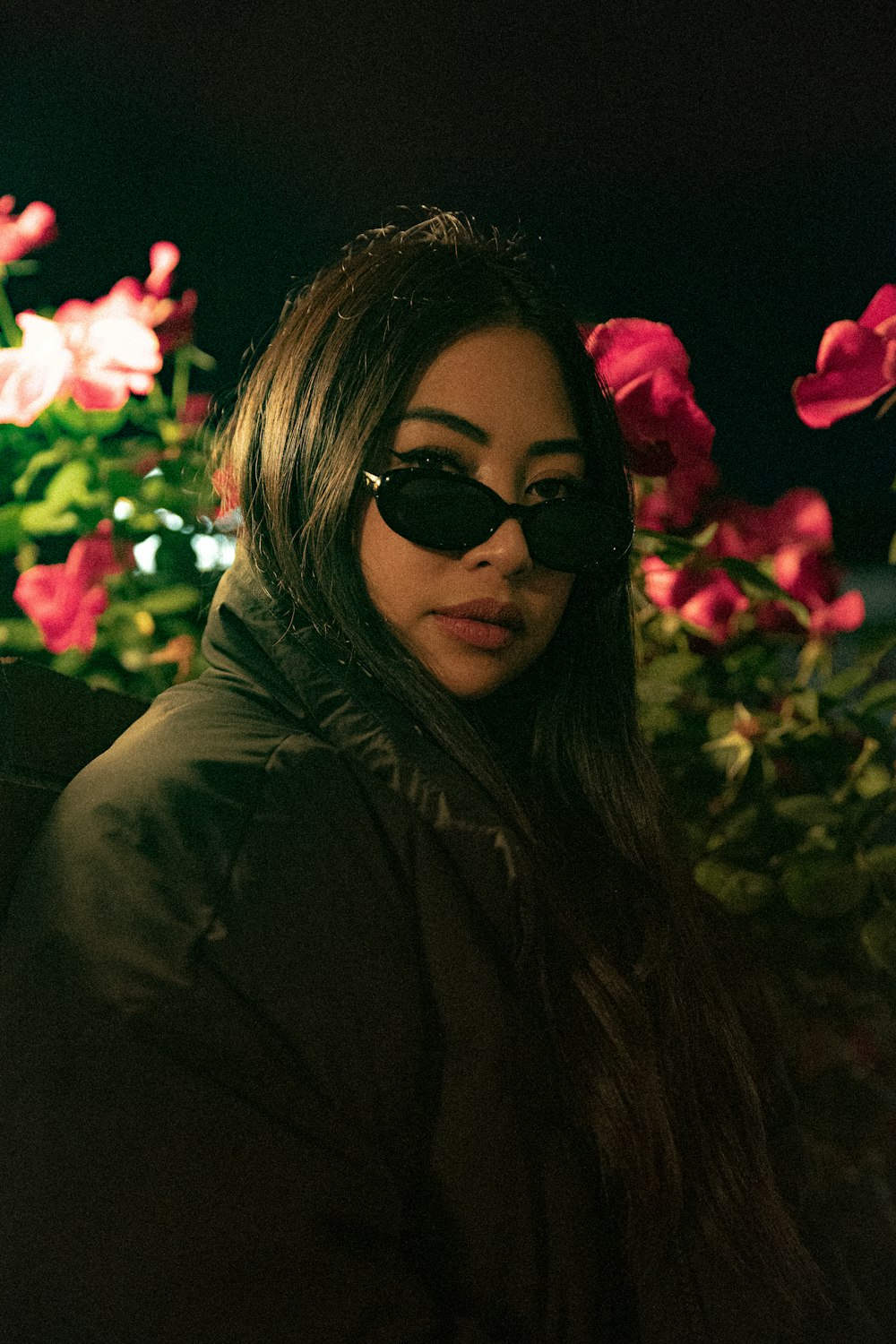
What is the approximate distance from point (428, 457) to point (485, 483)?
57 millimetres

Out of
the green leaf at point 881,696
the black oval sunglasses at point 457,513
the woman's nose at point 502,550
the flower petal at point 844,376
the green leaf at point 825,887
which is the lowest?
the green leaf at point 825,887

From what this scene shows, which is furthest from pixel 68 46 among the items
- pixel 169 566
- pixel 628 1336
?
pixel 628 1336

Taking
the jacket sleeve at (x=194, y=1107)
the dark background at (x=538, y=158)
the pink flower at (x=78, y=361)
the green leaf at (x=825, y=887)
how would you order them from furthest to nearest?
the dark background at (x=538, y=158) → the green leaf at (x=825, y=887) → the pink flower at (x=78, y=361) → the jacket sleeve at (x=194, y=1107)

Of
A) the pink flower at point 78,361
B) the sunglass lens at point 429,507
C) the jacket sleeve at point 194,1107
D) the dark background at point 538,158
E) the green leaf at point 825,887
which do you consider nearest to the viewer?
the jacket sleeve at point 194,1107

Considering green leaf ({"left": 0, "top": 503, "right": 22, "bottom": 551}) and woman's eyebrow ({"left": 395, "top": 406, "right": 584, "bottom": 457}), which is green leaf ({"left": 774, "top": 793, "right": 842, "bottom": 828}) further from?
green leaf ({"left": 0, "top": 503, "right": 22, "bottom": 551})

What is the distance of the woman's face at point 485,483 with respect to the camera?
0.91m

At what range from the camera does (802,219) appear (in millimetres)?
1340

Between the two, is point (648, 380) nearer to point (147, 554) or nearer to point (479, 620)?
point (479, 620)

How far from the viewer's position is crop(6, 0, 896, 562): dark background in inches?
47.5

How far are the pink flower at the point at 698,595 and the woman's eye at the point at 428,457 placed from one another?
36 centimetres

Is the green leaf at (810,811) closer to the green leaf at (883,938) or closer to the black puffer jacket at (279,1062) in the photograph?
the green leaf at (883,938)

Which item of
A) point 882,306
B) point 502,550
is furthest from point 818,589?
point 502,550

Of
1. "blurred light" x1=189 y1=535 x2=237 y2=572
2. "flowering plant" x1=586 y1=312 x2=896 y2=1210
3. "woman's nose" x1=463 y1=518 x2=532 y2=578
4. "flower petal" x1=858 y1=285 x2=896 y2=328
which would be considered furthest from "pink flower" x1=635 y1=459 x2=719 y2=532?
"blurred light" x1=189 y1=535 x2=237 y2=572

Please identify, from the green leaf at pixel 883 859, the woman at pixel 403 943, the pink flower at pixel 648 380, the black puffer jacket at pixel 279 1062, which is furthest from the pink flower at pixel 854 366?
the black puffer jacket at pixel 279 1062
